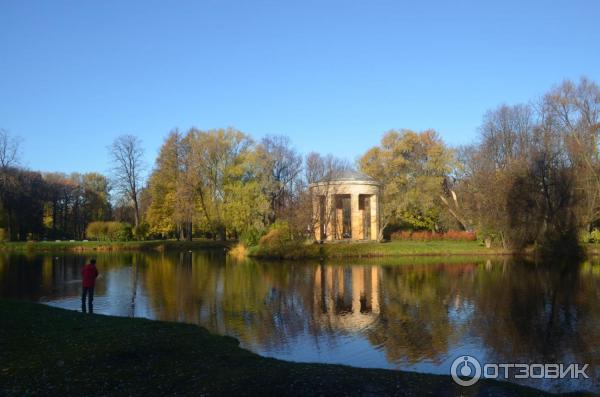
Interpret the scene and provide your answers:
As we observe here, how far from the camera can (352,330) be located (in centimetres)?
1454

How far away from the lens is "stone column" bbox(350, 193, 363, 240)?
5150cm

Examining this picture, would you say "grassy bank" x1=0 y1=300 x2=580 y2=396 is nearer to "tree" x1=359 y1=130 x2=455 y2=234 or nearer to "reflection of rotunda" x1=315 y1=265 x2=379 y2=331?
"reflection of rotunda" x1=315 y1=265 x2=379 y2=331

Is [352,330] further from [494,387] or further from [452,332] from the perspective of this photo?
[494,387]

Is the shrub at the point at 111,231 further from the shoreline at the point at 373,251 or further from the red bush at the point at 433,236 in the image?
the red bush at the point at 433,236

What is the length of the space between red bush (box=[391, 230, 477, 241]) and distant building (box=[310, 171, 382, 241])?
12.1 feet

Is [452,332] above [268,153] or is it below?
below

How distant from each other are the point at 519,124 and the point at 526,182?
12362 millimetres

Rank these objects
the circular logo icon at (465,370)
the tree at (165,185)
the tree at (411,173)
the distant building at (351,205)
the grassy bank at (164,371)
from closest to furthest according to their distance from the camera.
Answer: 1. the grassy bank at (164,371)
2. the circular logo icon at (465,370)
3. the distant building at (351,205)
4. the tree at (411,173)
5. the tree at (165,185)

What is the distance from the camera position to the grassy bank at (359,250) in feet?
134

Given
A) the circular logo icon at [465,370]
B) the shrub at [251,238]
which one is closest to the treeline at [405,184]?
the shrub at [251,238]

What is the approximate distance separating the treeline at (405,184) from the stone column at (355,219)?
2.80 meters

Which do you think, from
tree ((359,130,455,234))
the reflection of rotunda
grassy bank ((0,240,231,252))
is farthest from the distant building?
the reflection of rotunda

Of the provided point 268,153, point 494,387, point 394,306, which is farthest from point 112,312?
point 268,153

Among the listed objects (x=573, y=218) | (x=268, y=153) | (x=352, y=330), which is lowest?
(x=352, y=330)
